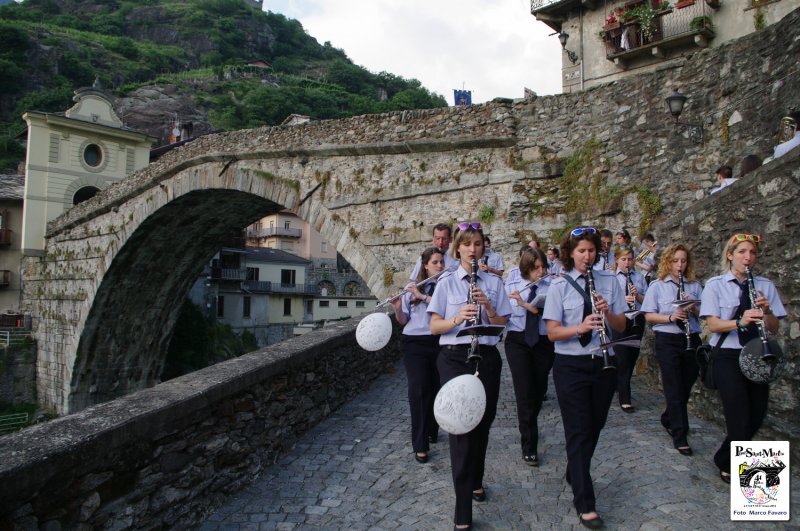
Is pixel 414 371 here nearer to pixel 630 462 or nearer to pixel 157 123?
pixel 630 462

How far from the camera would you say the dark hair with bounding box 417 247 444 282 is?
4195 mm

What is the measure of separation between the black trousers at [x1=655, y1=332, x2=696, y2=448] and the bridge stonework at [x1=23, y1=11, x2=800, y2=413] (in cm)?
307

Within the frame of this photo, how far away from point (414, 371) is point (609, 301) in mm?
1485

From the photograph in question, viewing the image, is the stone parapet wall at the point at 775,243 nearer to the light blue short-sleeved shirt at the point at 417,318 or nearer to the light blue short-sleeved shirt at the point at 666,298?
the light blue short-sleeved shirt at the point at 666,298

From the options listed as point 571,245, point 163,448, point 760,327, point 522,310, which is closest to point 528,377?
point 522,310

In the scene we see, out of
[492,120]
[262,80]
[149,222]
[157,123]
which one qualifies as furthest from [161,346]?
[262,80]

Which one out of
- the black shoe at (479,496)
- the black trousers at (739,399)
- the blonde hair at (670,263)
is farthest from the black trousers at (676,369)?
the black shoe at (479,496)

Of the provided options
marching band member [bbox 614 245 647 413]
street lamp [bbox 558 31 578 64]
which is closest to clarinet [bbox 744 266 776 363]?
marching band member [bbox 614 245 647 413]

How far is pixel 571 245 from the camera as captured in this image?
3.22 m

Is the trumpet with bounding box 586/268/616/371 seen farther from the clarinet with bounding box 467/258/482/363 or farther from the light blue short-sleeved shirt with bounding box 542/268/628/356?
the clarinet with bounding box 467/258/482/363

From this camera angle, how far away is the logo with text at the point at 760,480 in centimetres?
307

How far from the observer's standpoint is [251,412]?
402 centimetres

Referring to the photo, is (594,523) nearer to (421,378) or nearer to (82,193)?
(421,378)

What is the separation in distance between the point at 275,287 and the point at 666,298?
36.1 meters
